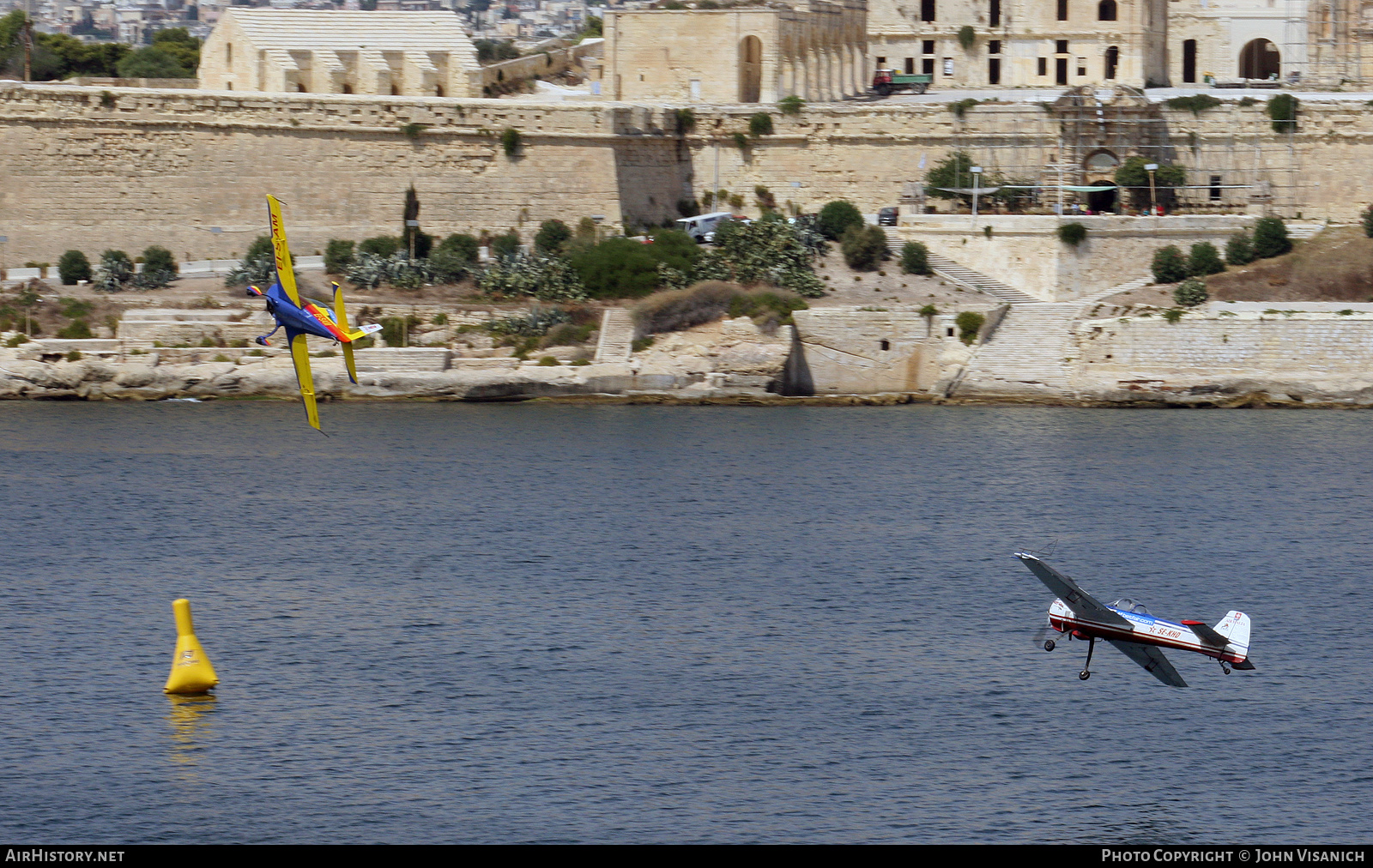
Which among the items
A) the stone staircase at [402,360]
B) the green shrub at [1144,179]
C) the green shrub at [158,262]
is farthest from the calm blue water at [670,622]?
the green shrub at [1144,179]

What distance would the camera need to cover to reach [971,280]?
1801 inches

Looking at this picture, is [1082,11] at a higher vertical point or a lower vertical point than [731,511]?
Result: higher

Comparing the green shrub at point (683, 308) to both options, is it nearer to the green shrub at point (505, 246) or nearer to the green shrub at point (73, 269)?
the green shrub at point (505, 246)

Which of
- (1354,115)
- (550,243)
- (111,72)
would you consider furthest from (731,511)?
(111,72)

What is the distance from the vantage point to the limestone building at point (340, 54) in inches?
1900

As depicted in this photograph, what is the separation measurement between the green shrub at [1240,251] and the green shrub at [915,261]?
7.07 metres

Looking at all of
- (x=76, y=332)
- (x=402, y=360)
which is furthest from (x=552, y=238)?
(x=76, y=332)

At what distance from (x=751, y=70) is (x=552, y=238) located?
342 inches

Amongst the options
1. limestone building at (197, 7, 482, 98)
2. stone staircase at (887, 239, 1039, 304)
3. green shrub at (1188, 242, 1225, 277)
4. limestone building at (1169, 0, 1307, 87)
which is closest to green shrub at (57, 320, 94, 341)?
limestone building at (197, 7, 482, 98)

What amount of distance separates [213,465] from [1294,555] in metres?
20.8

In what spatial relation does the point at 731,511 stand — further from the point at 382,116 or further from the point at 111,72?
the point at 111,72

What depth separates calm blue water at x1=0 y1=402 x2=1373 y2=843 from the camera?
64.8 feet

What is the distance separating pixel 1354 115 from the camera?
47.6m

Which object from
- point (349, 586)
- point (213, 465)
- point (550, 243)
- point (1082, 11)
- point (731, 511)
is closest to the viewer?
point (349, 586)
